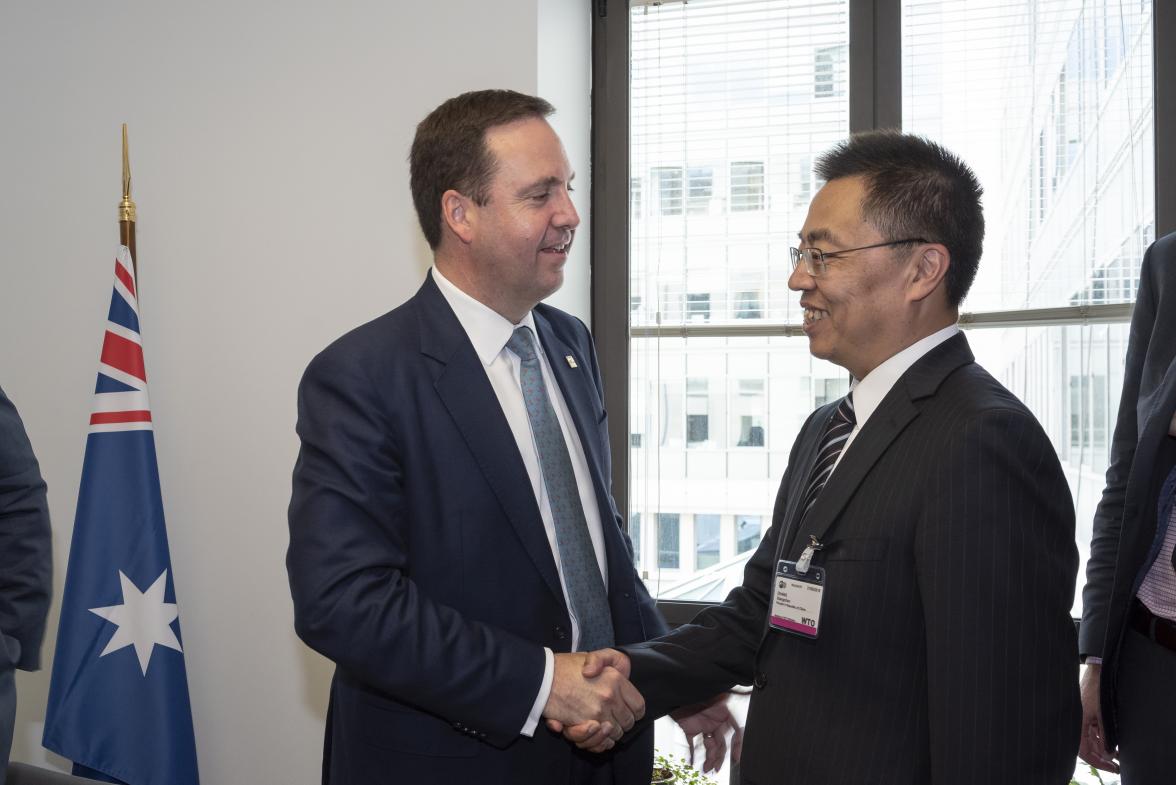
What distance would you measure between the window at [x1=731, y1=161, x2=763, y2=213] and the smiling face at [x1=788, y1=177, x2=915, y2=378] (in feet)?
5.31

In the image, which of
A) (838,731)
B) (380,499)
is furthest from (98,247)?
(838,731)

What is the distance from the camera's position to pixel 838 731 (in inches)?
58.7

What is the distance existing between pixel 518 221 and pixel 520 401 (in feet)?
1.16

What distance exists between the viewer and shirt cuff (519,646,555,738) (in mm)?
1689

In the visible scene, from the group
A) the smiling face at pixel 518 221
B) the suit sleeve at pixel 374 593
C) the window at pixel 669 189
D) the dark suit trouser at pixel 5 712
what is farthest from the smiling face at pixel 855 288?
the dark suit trouser at pixel 5 712

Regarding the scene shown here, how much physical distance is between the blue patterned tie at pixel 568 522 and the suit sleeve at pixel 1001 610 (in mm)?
702

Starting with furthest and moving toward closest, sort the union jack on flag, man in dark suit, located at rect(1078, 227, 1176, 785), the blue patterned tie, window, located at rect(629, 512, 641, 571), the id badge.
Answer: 1. window, located at rect(629, 512, 641, 571)
2. the union jack on flag
3. the blue patterned tie
4. man in dark suit, located at rect(1078, 227, 1176, 785)
5. the id badge

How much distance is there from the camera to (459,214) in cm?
197

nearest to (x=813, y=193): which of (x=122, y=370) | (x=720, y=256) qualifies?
(x=720, y=256)

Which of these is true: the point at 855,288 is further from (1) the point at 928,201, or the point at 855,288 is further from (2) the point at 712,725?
(2) the point at 712,725

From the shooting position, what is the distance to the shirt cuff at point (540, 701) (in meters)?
1.69

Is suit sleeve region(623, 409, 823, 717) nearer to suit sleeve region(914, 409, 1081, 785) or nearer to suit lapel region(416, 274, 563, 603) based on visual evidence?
suit lapel region(416, 274, 563, 603)

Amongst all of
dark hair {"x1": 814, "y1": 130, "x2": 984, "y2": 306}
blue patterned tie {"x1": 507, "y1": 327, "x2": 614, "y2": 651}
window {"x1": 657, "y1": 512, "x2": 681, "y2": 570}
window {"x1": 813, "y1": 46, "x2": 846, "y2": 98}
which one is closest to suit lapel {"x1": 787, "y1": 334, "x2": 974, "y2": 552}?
dark hair {"x1": 814, "y1": 130, "x2": 984, "y2": 306}

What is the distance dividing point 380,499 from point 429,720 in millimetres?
408
